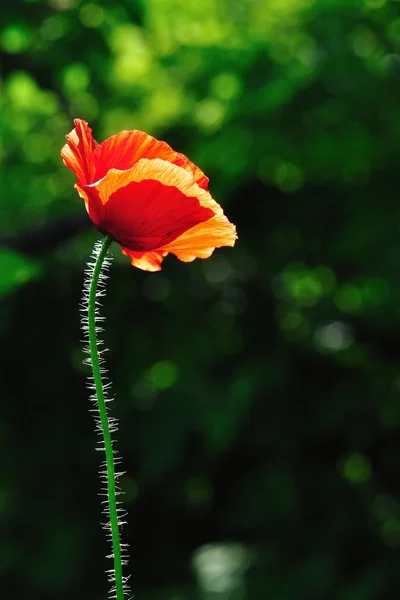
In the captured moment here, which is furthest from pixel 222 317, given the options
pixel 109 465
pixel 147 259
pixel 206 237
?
pixel 109 465

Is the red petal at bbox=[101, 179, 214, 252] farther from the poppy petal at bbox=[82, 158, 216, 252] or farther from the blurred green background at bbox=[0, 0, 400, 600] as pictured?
the blurred green background at bbox=[0, 0, 400, 600]

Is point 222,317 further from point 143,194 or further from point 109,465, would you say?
point 109,465

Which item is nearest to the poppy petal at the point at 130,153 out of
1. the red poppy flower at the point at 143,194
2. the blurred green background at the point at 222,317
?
the red poppy flower at the point at 143,194

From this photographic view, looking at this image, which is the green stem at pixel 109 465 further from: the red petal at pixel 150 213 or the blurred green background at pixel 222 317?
the blurred green background at pixel 222 317

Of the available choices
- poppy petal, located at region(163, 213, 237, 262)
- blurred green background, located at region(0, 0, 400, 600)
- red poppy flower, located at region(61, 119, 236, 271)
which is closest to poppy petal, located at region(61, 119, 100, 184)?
red poppy flower, located at region(61, 119, 236, 271)

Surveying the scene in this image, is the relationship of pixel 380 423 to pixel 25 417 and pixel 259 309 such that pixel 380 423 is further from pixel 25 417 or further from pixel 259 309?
pixel 25 417

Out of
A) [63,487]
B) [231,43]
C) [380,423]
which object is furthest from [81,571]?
[231,43]

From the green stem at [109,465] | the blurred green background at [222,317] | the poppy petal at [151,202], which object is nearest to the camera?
the green stem at [109,465]
